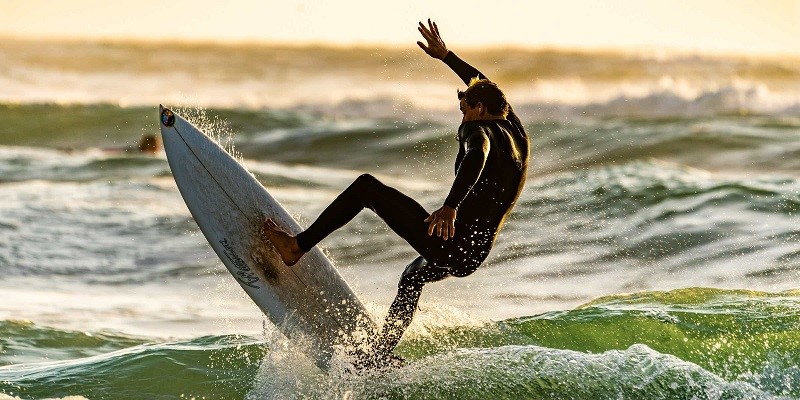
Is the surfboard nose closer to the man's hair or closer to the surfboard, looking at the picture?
the surfboard

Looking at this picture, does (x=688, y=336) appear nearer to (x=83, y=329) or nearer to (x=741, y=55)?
(x=83, y=329)

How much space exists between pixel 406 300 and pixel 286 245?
72cm

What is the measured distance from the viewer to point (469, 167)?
5.29 meters

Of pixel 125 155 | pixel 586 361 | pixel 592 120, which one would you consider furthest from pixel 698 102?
pixel 586 361

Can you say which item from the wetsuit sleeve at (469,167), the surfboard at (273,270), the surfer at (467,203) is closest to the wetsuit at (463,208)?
the surfer at (467,203)

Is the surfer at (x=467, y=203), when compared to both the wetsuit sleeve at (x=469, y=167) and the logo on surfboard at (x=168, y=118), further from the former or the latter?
the logo on surfboard at (x=168, y=118)

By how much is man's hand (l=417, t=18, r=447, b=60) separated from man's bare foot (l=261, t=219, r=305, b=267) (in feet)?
4.36

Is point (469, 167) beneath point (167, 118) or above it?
beneath

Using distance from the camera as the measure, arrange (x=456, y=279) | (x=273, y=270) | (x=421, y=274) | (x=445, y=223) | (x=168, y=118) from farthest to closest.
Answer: (x=456, y=279)
(x=168, y=118)
(x=273, y=270)
(x=421, y=274)
(x=445, y=223)

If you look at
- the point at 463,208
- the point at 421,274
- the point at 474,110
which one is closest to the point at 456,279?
the point at 421,274

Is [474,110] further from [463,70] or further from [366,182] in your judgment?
[366,182]

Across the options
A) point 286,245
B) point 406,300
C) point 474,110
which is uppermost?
point 474,110

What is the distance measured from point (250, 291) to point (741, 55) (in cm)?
3758

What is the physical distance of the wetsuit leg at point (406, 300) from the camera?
5754mm
